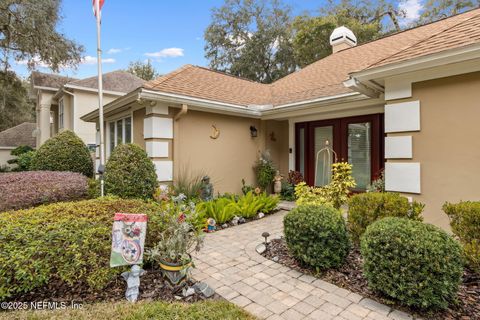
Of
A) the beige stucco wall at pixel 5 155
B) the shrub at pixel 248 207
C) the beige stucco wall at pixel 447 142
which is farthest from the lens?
the beige stucco wall at pixel 5 155

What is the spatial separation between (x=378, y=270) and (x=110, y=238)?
9.77 ft

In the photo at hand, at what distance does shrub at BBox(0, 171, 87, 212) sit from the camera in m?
4.83

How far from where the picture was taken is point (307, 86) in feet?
27.3

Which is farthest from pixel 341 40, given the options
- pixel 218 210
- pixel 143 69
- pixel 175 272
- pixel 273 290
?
pixel 143 69

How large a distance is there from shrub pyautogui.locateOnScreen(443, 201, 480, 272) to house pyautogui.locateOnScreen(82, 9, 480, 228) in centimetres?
98

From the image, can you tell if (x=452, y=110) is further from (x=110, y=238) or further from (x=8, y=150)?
(x=8, y=150)

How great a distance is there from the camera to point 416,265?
8.16 ft

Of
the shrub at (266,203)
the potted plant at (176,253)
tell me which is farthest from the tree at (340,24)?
the potted plant at (176,253)

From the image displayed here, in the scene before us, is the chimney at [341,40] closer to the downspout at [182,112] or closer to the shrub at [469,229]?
the downspout at [182,112]

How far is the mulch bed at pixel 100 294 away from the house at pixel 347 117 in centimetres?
347

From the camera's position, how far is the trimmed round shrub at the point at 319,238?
10.9 ft

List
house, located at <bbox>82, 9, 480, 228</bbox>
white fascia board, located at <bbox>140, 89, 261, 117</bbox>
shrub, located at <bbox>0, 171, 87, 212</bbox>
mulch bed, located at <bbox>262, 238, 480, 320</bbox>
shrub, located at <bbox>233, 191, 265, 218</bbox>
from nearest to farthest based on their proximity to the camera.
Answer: mulch bed, located at <bbox>262, 238, 480, 320</bbox>
house, located at <bbox>82, 9, 480, 228</bbox>
shrub, located at <bbox>0, 171, 87, 212</bbox>
white fascia board, located at <bbox>140, 89, 261, 117</bbox>
shrub, located at <bbox>233, 191, 265, 218</bbox>

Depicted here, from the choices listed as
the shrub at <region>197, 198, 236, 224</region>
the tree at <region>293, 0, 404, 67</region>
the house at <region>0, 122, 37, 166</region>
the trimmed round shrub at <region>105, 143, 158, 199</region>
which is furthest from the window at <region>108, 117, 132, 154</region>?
the house at <region>0, 122, 37, 166</region>

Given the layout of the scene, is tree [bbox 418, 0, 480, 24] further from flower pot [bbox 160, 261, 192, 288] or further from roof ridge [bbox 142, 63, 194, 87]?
flower pot [bbox 160, 261, 192, 288]
